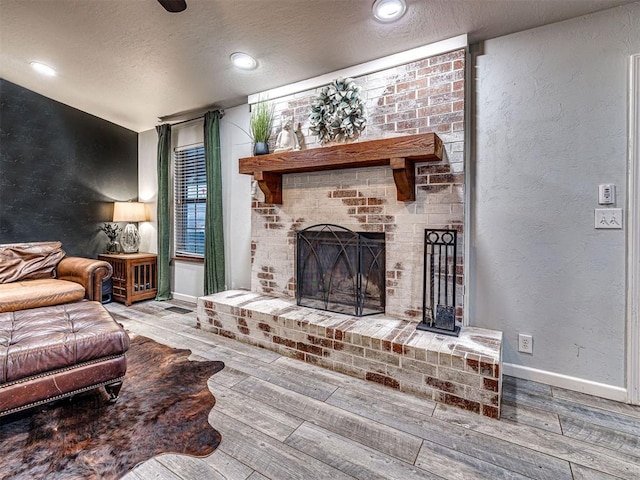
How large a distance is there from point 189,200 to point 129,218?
2.85ft

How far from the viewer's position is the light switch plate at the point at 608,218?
1.81 m

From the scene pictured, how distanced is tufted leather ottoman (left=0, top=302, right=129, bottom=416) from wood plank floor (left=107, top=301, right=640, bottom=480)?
608 millimetres

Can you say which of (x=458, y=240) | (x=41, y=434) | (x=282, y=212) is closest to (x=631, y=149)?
(x=458, y=240)

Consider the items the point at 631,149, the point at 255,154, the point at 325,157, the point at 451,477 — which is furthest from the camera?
the point at 255,154

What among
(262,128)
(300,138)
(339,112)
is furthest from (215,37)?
(339,112)

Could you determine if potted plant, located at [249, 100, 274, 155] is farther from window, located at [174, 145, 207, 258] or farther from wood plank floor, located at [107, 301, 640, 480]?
wood plank floor, located at [107, 301, 640, 480]

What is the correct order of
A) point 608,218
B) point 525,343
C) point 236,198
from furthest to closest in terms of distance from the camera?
1. point 236,198
2. point 525,343
3. point 608,218

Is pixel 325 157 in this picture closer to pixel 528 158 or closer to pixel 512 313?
pixel 528 158

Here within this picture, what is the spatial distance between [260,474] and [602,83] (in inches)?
108

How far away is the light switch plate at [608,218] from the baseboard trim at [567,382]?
0.94 metres

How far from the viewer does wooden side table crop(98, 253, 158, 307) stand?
12.4ft

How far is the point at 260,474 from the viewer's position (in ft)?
4.22

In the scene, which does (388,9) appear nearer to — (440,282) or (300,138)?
(300,138)

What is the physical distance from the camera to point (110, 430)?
5.08 feet
